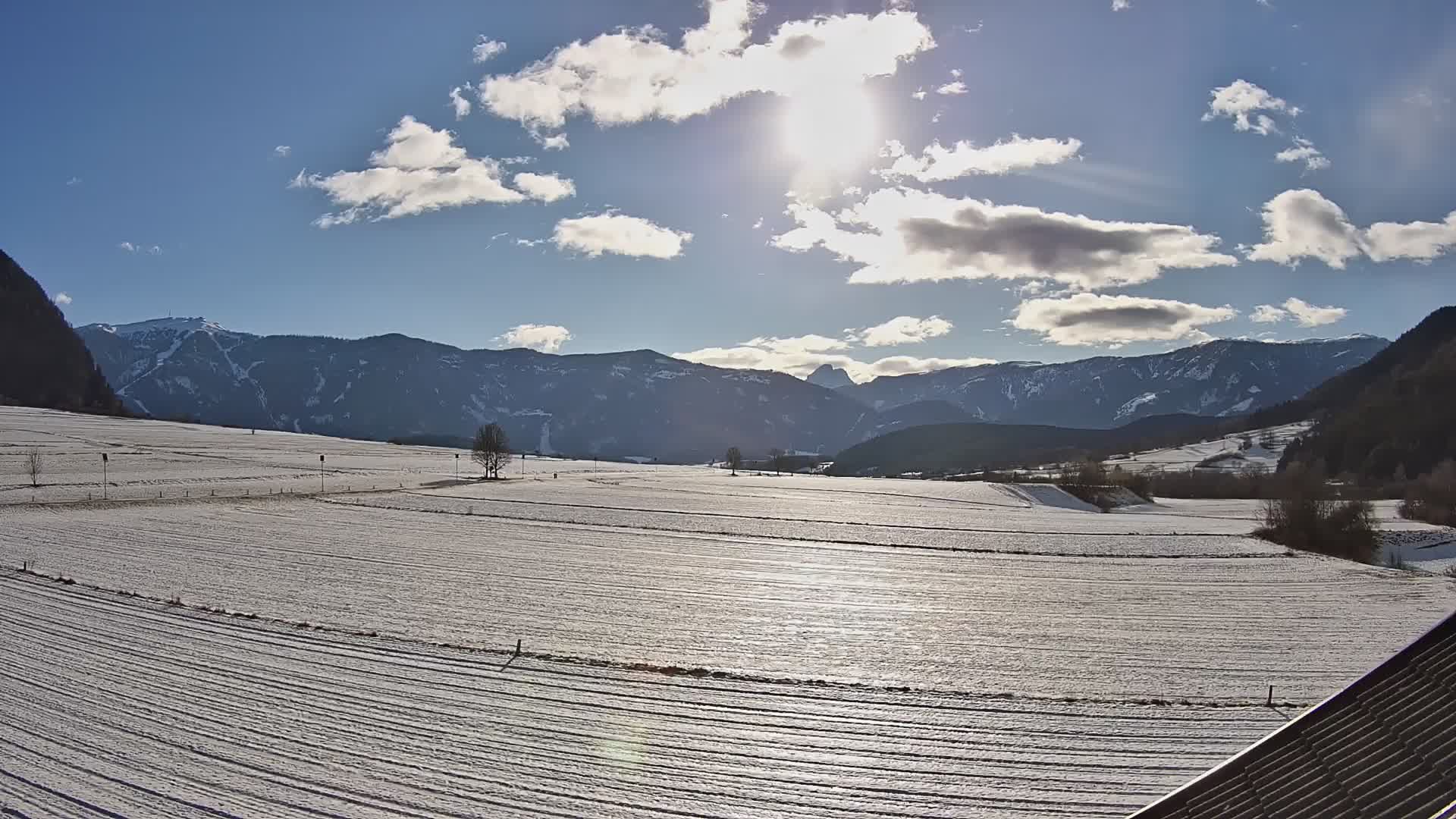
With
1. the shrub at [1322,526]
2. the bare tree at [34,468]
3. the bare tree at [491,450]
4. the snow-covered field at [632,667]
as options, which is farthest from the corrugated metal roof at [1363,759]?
the bare tree at [491,450]

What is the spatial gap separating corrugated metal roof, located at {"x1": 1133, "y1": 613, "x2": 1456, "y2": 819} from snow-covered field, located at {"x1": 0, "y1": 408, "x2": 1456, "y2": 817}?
6814 millimetres

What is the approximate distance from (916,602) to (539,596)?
15.6m

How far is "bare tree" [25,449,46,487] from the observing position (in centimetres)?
7164

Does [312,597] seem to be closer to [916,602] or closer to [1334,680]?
[916,602]

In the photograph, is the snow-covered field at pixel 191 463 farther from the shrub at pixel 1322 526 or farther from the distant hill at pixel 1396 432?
the distant hill at pixel 1396 432

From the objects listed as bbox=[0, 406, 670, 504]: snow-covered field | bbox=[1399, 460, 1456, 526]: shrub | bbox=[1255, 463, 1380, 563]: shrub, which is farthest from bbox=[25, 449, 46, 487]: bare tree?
bbox=[1399, 460, 1456, 526]: shrub

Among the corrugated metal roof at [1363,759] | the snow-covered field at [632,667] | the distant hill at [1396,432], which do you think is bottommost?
the snow-covered field at [632,667]

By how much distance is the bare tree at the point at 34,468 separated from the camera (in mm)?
71637

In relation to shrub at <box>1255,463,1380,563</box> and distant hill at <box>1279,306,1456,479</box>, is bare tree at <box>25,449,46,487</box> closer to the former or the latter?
shrub at <box>1255,463,1380,563</box>

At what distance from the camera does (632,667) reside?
22375 millimetres

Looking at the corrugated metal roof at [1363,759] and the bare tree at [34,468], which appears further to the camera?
the bare tree at [34,468]

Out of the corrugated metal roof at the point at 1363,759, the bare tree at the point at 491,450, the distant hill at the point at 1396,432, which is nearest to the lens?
the corrugated metal roof at the point at 1363,759

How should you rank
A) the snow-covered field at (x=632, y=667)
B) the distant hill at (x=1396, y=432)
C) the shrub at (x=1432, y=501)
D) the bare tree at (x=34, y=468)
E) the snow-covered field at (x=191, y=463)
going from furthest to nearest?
→ the distant hill at (x=1396, y=432) → the shrub at (x=1432, y=501) → the snow-covered field at (x=191, y=463) → the bare tree at (x=34, y=468) → the snow-covered field at (x=632, y=667)

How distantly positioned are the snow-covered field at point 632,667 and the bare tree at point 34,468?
24.2 metres
